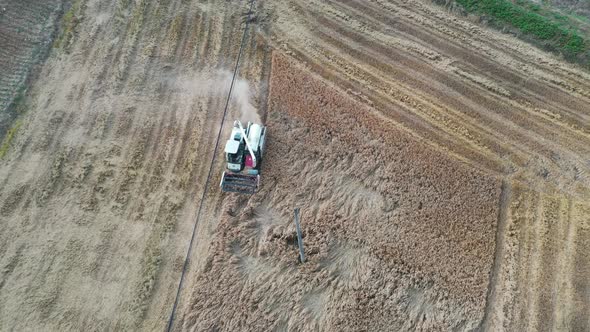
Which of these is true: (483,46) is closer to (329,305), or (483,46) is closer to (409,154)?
Result: (409,154)

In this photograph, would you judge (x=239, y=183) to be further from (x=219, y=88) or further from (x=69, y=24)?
(x=69, y=24)

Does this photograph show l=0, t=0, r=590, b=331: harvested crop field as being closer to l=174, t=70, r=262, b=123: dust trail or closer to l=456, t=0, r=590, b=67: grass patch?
l=174, t=70, r=262, b=123: dust trail

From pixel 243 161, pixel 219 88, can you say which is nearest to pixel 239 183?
pixel 243 161

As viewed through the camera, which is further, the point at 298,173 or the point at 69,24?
the point at 69,24

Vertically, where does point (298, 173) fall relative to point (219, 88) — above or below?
below

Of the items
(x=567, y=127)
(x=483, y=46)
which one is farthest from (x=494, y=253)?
(x=483, y=46)

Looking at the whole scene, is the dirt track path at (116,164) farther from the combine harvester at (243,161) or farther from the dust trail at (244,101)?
the combine harvester at (243,161)

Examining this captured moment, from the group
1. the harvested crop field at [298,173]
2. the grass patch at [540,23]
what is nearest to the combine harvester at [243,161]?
the harvested crop field at [298,173]
